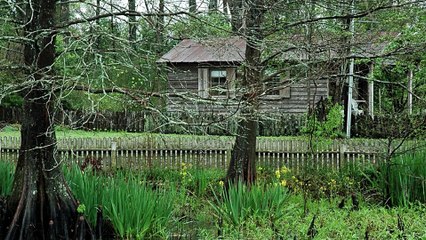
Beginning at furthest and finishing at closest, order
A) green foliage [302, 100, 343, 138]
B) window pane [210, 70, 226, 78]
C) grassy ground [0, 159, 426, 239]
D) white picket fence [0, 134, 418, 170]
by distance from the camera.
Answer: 1. window pane [210, 70, 226, 78]
2. green foliage [302, 100, 343, 138]
3. white picket fence [0, 134, 418, 170]
4. grassy ground [0, 159, 426, 239]

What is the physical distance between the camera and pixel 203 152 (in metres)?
13.0

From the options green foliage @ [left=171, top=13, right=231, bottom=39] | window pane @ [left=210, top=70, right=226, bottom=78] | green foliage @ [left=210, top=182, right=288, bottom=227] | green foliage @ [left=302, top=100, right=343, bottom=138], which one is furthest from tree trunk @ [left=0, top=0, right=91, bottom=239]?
window pane @ [left=210, top=70, right=226, bottom=78]

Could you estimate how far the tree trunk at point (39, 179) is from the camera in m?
6.89

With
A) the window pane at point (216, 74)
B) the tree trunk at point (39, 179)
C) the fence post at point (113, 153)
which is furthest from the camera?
the window pane at point (216, 74)

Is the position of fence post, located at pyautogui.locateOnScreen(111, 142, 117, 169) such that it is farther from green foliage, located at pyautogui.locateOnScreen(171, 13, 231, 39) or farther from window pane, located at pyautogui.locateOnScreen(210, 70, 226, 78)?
window pane, located at pyautogui.locateOnScreen(210, 70, 226, 78)

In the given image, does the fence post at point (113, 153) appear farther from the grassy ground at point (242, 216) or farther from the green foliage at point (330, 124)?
the green foliage at point (330, 124)

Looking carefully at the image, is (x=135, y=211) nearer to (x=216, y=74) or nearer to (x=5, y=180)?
(x=5, y=180)

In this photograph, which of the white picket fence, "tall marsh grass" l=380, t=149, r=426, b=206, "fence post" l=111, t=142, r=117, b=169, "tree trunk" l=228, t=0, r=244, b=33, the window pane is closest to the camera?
"tree trunk" l=228, t=0, r=244, b=33

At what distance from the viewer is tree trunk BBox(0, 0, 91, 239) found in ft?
22.6

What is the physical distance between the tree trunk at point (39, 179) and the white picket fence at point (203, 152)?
4.96 meters

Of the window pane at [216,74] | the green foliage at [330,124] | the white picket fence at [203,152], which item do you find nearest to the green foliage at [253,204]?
the white picket fence at [203,152]

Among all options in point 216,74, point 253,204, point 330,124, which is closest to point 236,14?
point 253,204

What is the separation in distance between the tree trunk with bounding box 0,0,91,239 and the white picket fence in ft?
16.3

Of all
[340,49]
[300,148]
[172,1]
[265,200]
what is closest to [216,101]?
[172,1]
